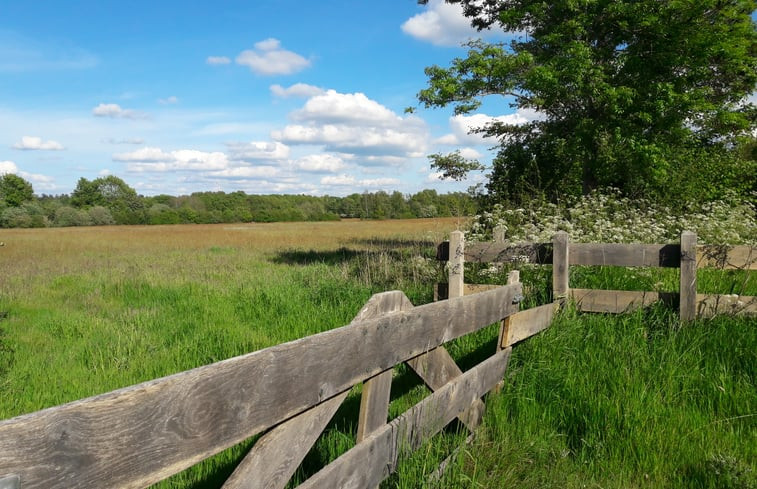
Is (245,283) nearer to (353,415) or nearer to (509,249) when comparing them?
(509,249)

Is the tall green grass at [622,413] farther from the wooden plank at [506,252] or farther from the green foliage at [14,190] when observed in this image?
the green foliage at [14,190]

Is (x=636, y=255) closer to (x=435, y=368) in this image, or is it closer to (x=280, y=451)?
(x=435, y=368)

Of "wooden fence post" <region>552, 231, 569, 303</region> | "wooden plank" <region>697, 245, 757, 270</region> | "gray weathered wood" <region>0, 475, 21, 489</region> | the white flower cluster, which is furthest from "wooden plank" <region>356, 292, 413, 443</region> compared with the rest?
the white flower cluster

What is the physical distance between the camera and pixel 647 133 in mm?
14922

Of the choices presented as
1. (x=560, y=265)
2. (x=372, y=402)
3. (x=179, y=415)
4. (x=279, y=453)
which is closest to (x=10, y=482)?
(x=179, y=415)

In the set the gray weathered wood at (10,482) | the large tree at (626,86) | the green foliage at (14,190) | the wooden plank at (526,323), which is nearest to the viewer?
the gray weathered wood at (10,482)

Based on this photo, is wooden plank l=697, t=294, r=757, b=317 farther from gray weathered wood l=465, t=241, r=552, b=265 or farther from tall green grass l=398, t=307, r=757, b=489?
gray weathered wood l=465, t=241, r=552, b=265

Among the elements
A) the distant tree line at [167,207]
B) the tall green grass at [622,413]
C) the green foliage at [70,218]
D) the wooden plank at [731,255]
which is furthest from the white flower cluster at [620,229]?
the green foliage at [70,218]

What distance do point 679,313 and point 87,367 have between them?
22.0ft

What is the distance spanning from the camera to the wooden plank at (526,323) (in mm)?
4207

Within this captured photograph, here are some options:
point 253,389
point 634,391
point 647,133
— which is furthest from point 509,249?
point 647,133

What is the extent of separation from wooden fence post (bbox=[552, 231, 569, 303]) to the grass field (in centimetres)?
38

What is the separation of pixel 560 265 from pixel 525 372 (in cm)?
209

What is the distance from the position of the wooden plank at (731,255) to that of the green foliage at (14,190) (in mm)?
95360
